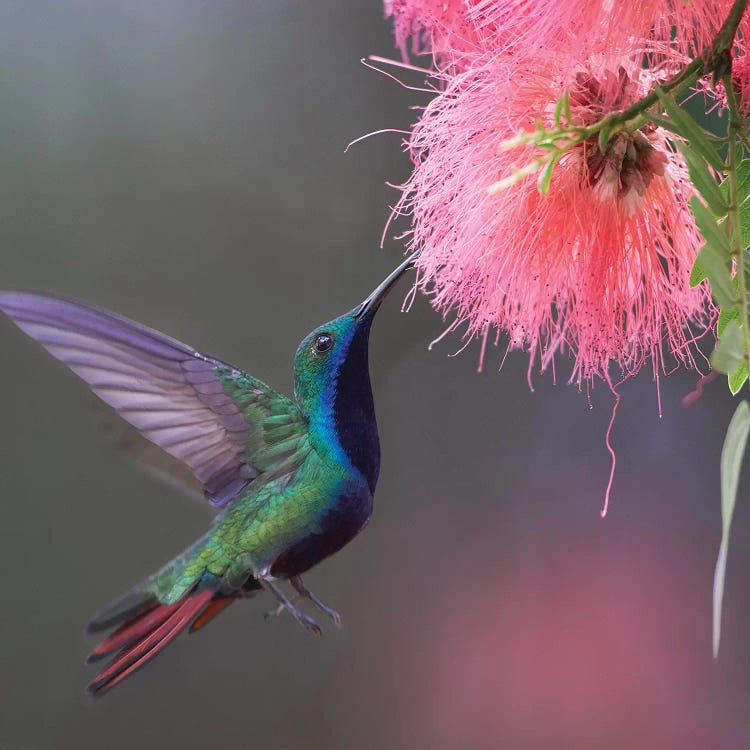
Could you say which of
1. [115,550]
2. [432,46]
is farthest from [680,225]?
[115,550]

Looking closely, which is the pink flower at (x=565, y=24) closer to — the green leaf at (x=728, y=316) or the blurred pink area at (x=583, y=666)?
the green leaf at (x=728, y=316)

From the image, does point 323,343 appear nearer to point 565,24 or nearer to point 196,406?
point 196,406

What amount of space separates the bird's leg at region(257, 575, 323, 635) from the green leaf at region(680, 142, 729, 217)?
1.83 ft

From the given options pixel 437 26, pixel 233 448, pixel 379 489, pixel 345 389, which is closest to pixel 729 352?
pixel 437 26

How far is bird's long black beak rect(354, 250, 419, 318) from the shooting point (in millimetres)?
906

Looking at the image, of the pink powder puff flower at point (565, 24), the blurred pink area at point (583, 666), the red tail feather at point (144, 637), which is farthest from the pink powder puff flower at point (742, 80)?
the blurred pink area at point (583, 666)

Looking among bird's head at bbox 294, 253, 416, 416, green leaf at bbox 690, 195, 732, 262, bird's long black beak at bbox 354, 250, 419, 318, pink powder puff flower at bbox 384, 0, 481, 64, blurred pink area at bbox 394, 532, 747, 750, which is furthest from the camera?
blurred pink area at bbox 394, 532, 747, 750

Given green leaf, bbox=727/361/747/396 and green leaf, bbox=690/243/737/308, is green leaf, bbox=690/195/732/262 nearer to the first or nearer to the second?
green leaf, bbox=690/243/737/308

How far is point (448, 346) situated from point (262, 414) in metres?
1.94

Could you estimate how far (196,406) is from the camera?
3.77ft

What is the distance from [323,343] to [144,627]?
Answer: 15.0 inches

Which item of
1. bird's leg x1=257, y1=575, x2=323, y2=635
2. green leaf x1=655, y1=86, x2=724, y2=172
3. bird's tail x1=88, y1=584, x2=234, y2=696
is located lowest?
bird's tail x1=88, y1=584, x2=234, y2=696

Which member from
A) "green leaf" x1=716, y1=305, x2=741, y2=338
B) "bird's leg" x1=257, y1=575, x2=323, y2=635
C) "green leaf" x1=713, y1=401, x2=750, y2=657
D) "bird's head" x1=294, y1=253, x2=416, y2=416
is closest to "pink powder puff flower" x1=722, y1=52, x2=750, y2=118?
"green leaf" x1=716, y1=305, x2=741, y2=338

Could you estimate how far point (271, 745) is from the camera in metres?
3.00
